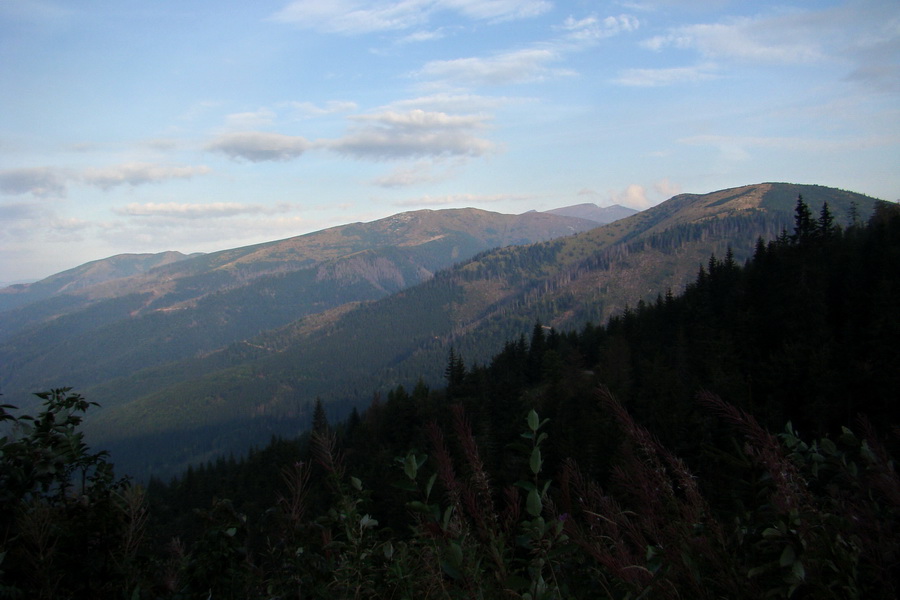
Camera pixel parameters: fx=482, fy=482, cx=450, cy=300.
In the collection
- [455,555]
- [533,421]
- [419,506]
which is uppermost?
[533,421]

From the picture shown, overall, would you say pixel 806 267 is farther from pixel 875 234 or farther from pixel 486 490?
pixel 486 490

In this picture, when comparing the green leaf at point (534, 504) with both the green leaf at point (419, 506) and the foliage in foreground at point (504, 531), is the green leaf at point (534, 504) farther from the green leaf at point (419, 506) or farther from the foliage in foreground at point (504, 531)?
the green leaf at point (419, 506)

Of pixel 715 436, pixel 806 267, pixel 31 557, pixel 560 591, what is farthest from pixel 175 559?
pixel 806 267

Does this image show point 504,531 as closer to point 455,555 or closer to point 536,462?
point 455,555

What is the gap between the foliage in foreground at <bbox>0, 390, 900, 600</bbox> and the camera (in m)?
2.78

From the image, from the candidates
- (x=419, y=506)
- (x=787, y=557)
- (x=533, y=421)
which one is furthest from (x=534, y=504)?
(x=787, y=557)

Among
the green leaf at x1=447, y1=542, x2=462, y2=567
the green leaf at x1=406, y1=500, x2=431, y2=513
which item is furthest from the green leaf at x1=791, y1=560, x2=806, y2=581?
the green leaf at x1=406, y1=500, x2=431, y2=513

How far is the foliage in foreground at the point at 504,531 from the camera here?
9.12ft

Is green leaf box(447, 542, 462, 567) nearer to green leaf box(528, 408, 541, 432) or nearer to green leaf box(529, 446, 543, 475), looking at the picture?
green leaf box(529, 446, 543, 475)

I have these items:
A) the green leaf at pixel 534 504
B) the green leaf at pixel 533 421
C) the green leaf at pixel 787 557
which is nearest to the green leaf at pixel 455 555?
the green leaf at pixel 534 504

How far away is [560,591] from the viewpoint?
3.30m

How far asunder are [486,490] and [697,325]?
175 feet

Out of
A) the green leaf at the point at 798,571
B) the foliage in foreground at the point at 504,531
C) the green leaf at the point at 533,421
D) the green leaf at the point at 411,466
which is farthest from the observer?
the green leaf at the point at 411,466

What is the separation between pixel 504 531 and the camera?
13.6 ft
